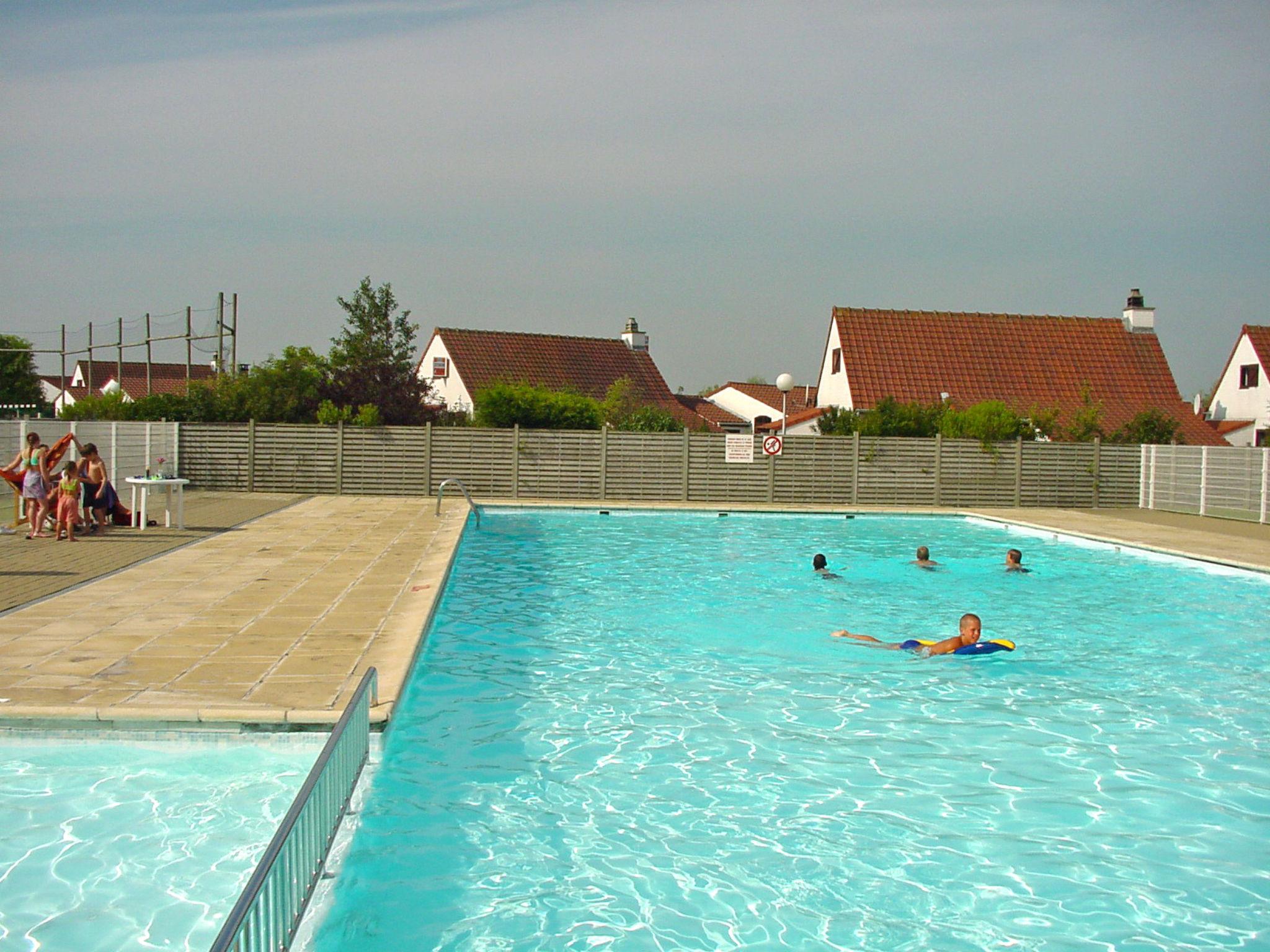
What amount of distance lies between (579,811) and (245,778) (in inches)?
70.3

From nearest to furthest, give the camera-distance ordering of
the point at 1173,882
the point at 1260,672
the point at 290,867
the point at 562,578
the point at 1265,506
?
the point at 290,867
the point at 1173,882
the point at 1260,672
the point at 562,578
the point at 1265,506

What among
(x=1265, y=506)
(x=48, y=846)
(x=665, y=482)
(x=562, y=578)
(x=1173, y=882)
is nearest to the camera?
(x=48, y=846)

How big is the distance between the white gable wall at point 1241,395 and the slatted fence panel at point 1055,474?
1809cm

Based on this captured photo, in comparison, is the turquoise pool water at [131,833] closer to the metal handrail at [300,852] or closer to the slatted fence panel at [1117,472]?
the metal handrail at [300,852]

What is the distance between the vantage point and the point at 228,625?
28.2ft

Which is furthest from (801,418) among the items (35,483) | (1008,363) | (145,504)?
(35,483)

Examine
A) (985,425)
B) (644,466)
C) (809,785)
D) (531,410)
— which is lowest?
(809,785)

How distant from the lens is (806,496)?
Result: 1000 inches

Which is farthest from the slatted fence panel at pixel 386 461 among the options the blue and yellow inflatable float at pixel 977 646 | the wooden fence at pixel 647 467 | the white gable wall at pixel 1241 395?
the white gable wall at pixel 1241 395

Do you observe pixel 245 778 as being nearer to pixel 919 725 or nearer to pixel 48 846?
pixel 48 846

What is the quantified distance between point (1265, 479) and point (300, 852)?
22.1m

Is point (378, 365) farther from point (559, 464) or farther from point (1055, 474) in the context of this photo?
point (1055, 474)

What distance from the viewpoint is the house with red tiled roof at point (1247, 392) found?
3950cm

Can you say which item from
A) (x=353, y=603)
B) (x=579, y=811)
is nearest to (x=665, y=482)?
(x=353, y=603)
